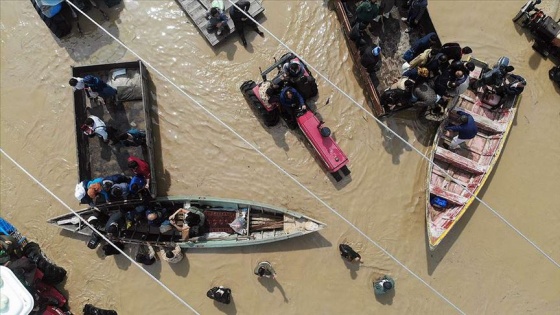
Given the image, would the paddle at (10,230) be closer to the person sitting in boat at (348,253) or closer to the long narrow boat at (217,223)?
the long narrow boat at (217,223)

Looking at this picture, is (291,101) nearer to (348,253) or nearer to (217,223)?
(217,223)

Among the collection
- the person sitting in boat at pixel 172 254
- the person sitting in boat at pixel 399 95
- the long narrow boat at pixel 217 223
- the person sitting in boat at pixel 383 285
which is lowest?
the person sitting in boat at pixel 383 285

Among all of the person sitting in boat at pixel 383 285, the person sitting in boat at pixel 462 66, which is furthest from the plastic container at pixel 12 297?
the person sitting in boat at pixel 462 66

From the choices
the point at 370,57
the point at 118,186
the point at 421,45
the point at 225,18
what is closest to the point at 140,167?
the point at 118,186

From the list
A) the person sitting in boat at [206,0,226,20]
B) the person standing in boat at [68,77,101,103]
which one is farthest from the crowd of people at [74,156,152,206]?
the person sitting in boat at [206,0,226,20]

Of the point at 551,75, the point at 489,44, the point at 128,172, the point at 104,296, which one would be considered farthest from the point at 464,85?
the point at 104,296

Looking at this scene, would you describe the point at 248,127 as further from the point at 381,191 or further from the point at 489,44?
the point at 489,44

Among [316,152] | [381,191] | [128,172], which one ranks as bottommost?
[381,191]
